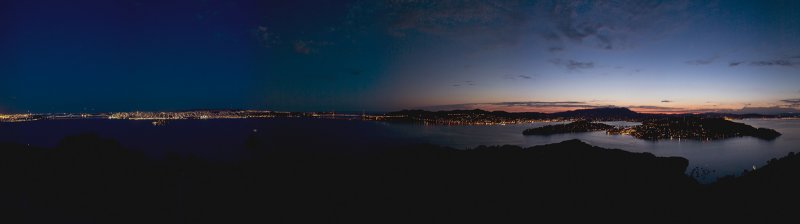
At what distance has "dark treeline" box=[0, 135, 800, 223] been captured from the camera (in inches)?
394

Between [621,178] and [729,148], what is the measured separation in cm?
8502

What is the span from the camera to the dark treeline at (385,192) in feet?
32.8

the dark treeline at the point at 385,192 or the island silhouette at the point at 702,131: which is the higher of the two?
the dark treeline at the point at 385,192

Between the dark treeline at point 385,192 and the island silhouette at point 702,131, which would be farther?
the island silhouette at point 702,131

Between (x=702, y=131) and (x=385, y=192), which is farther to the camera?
(x=702, y=131)

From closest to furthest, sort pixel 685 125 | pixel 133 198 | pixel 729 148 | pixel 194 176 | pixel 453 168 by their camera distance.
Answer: pixel 133 198 < pixel 194 176 < pixel 453 168 < pixel 729 148 < pixel 685 125

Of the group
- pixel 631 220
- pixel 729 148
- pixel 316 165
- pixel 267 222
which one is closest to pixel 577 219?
pixel 631 220

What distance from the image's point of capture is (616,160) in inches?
690

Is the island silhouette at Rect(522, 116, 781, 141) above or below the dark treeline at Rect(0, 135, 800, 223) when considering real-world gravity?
below

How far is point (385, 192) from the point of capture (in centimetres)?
1240

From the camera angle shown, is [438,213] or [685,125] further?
[685,125]

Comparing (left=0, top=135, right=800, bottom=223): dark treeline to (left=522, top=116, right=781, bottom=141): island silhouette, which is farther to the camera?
(left=522, top=116, right=781, bottom=141): island silhouette

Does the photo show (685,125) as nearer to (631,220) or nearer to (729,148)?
(729,148)

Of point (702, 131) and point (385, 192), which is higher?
point (385, 192)
